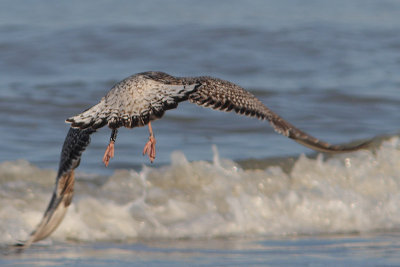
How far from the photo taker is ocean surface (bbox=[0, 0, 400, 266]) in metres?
6.13

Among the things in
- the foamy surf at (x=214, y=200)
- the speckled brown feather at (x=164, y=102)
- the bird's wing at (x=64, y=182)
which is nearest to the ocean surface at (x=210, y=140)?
the foamy surf at (x=214, y=200)

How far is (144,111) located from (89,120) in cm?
31

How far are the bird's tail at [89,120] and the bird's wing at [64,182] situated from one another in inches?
23.1

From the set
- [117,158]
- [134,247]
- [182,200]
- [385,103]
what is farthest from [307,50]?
[134,247]

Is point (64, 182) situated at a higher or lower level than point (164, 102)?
lower

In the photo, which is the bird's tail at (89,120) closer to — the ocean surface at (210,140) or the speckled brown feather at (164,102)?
the speckled brown feather at (164,102)

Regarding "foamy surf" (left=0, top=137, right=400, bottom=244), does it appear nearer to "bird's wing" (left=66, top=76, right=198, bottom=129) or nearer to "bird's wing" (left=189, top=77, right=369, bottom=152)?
"bird's wing" (left=189, top=77, right=369, bottom=152)

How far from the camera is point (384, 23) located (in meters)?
16.9

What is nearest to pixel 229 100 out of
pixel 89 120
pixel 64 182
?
pixel 89 120

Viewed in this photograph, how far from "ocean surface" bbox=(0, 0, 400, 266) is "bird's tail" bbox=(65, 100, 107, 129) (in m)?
1.07

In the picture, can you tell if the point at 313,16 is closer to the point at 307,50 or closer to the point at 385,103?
the point at 307,50

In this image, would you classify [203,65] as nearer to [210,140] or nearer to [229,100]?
[210,140]

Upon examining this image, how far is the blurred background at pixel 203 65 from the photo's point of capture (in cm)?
949

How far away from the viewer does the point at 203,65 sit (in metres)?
13.8
